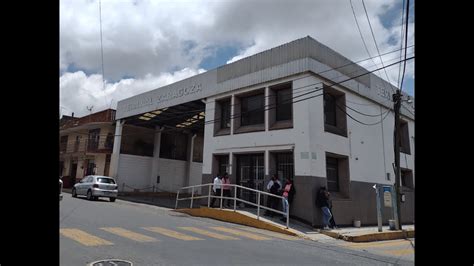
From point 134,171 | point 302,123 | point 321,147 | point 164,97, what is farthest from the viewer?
point 134,171

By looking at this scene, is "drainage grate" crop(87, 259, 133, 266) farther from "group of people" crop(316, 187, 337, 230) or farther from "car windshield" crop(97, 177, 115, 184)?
"car windshield" crop(97, 177, 115, 184)

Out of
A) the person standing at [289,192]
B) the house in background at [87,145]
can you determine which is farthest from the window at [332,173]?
the house in background at [87,145]

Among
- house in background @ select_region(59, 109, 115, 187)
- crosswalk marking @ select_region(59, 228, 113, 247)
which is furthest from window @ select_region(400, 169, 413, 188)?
house in background @ select_region(59, 109, 115, 187)

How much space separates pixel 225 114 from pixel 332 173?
21.1ft

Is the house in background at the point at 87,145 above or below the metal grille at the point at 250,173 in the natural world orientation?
above

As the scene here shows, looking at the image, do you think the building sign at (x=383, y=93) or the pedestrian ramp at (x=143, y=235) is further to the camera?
the building sign at (x=383, y=93)

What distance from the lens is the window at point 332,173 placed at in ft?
56.3

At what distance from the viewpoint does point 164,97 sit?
2342 cm

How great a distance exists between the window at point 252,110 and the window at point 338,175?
386cm

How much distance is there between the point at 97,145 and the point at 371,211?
22933 mm

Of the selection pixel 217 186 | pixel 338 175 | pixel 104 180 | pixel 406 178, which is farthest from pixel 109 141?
pixel 406 178

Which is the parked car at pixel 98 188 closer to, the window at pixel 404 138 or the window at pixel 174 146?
the window at pixel 174 146

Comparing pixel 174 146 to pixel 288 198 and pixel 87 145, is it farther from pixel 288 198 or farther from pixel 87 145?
pixel 288 198

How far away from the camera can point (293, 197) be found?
49.4 ft
